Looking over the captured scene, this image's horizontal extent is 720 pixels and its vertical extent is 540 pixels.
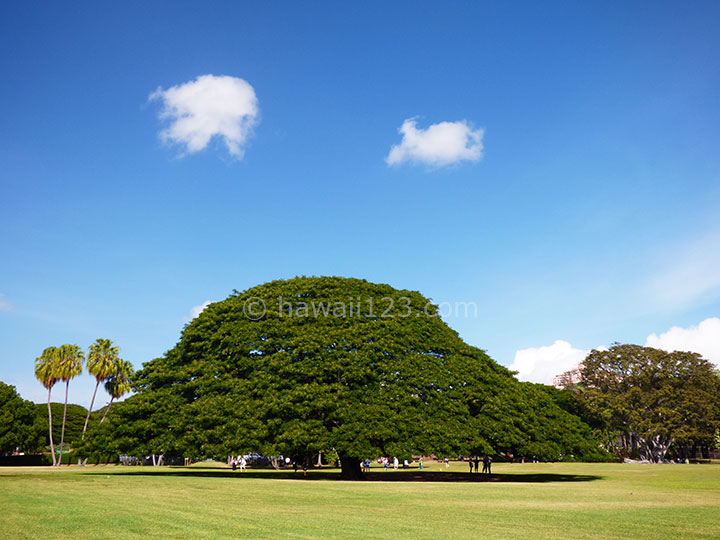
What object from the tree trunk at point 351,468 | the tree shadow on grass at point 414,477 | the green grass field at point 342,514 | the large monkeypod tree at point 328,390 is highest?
the large monkeypod tree at point 328,390

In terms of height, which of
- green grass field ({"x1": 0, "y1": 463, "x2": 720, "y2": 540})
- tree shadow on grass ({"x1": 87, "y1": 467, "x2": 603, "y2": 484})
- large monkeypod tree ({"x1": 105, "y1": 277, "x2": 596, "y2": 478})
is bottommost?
tree shadow on grass ({"x1": 87, "y1": 467, "x2": 603, "y2": 484})

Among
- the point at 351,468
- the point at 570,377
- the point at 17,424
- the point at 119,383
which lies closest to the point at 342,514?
the point at 351,468

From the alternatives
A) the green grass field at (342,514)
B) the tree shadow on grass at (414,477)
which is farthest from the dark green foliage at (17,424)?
the green grass field at (342,514)

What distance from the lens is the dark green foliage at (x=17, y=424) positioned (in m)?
56.4

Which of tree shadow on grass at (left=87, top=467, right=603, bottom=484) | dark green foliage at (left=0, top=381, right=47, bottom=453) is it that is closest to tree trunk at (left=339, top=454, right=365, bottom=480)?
tree shadow on grass at (left=87, top=467, right=603, bottom=484)

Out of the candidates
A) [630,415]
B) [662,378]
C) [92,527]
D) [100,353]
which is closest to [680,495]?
[92,527]

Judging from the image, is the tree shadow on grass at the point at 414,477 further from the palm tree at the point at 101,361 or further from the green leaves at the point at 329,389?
the palm tree at the point at 101,361

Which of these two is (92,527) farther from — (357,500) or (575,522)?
(575,522)

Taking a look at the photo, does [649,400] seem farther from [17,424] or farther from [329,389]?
[17,424]

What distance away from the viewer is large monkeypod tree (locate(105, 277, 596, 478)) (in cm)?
2775

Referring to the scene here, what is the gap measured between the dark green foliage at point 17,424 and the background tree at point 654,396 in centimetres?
Answer: 6943

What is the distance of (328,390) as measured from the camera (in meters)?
29.0

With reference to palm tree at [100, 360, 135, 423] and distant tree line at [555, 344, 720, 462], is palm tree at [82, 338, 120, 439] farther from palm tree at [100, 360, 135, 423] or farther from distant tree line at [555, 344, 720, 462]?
distant tree line at [555, 344, 720, 462]

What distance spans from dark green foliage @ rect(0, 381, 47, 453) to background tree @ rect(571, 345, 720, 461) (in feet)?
228
